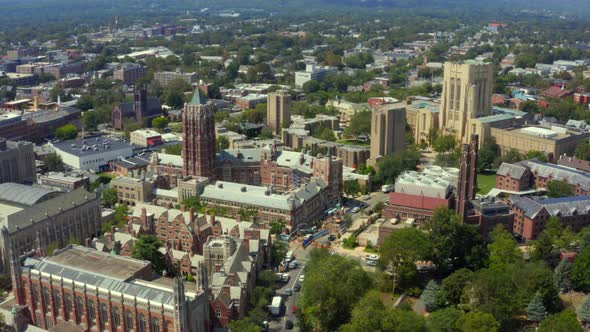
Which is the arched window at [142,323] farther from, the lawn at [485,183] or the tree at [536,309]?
the lawn at [485,183]

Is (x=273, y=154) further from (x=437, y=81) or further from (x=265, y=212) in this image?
(x=437, y=81)

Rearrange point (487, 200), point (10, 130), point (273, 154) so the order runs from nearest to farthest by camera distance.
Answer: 1. point (487, 200)
2. point (273, 154)
3. point (10, 130)

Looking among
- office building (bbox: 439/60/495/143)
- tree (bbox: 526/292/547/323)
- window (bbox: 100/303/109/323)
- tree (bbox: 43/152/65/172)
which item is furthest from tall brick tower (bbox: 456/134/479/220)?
tree (bbox: 43/152/65/172)

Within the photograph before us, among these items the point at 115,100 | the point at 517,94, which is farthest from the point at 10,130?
the point at 517,94

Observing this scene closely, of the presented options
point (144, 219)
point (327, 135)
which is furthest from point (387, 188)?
point (144, 219)

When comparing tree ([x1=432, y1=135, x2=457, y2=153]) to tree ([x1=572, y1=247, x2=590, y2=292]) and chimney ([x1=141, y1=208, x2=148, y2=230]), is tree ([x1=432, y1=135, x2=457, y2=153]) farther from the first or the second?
chimney ([x1=141, y1=208, x2=148, y2=230])

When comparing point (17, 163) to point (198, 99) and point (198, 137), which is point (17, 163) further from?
point (198, 99)

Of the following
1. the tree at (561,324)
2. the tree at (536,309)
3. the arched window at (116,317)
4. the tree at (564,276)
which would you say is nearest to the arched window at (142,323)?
the arched window at (116,317)
